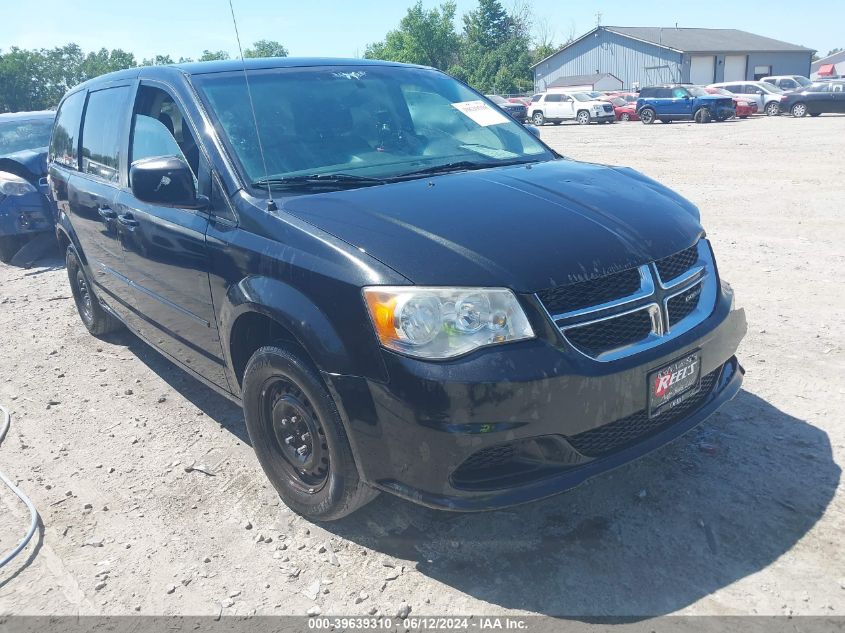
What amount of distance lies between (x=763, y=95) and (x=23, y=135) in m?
30.9

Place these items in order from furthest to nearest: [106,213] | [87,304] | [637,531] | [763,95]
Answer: [763,95] → [87,304] → [106,213] → [637,531]

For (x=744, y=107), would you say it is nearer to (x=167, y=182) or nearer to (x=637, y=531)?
(x=637, y=531)

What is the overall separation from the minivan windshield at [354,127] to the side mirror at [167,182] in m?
0.24

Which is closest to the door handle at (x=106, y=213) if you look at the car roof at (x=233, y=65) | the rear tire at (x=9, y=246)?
the car roof at (x=233, y=65)

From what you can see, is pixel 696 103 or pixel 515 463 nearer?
pixel 515 463

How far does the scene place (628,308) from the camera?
2.67m

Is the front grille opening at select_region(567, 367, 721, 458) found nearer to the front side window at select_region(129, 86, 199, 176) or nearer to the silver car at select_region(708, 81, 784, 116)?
the front side window at select_region(129, 86, 199, 176)

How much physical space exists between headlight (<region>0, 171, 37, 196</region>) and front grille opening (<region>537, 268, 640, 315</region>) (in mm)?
7829

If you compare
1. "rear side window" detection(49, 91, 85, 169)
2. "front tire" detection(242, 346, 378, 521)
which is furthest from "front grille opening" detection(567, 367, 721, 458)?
"rear side window" detection(49, 91, 85, 169)

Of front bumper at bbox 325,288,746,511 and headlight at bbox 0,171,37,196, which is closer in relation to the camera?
front bumper at bbox 325,288,746,511

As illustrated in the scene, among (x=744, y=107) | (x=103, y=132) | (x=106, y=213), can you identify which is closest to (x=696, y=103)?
(x=744, y=107)

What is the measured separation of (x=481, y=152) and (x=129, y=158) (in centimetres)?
202

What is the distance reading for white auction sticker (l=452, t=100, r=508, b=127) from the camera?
13.6 ft

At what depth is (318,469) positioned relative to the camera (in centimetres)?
299
